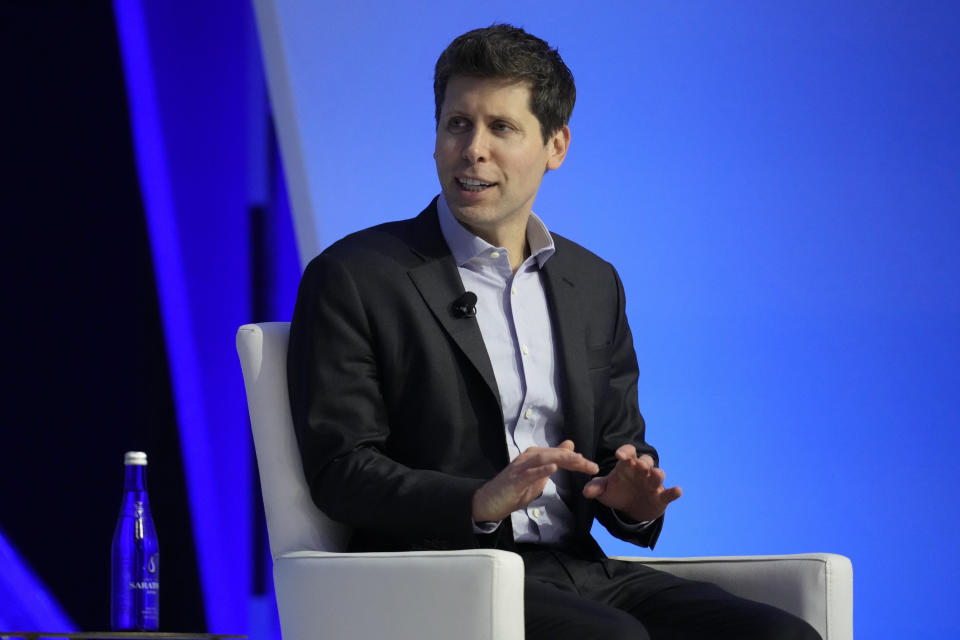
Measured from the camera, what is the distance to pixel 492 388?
1941mm

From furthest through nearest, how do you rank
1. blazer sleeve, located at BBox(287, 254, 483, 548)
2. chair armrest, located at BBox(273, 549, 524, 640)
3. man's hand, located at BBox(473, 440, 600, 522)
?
blazer sleeve, located at BBox(287, 254, 483, 548) → man's hand, located at BBox(473, 440, 600, 522) → chair armrest, located at BBox(273, 549, 524, 640)

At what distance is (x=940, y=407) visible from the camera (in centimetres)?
368

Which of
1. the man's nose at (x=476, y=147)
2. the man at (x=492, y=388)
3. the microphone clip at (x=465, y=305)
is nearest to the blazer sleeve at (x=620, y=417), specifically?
the man at (x=492, y=388)

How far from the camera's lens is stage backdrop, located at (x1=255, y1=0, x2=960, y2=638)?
3.63 m

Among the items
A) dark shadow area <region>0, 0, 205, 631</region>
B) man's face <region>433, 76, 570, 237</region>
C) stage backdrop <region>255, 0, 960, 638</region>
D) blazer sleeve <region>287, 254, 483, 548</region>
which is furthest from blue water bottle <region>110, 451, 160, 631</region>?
stage backdrop <region>255, 0, 960, 638</region>

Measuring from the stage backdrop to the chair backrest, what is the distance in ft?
5.53

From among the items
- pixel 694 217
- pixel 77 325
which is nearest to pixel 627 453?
pixel 694 217

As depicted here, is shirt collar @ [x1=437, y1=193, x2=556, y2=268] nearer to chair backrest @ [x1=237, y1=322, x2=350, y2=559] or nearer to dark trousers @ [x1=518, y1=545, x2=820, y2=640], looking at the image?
chair backrest @ [x1=237, y1=322, x2=350, y2=559]

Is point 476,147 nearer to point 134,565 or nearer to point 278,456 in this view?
point 278,456

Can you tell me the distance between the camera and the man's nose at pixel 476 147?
80.2 inches

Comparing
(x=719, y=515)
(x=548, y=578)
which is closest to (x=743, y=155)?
(x=719, y=515)

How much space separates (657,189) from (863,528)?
1.21 metres

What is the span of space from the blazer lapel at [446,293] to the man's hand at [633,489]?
22 cm

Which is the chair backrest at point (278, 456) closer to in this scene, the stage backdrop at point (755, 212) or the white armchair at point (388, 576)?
the white armchair at point (388, 576)
